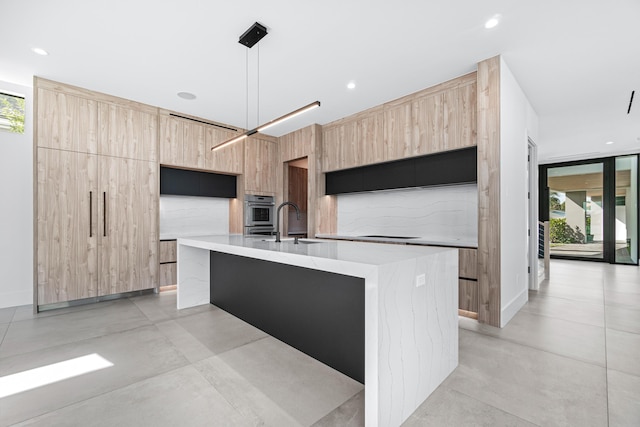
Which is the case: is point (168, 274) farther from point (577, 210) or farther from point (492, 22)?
point (577, 210)

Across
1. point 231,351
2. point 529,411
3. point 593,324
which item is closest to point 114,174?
point 231,351

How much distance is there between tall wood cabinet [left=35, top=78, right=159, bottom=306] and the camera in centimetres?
340

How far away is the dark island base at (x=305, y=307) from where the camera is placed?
193cm

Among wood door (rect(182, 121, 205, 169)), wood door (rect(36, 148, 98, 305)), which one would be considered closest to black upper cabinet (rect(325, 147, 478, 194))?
wood door (rect(182, 121, 205, 169))

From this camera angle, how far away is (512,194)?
322 cm

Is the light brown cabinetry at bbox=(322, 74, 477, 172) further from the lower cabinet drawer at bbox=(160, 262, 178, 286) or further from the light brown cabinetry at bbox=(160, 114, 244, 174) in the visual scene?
the lower cabinet drawer at bbox=(160, 262, 178, 286)

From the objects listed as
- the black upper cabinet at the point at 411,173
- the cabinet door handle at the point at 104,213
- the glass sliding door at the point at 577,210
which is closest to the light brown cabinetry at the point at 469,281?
the black upper cabinet at the point at 411,173

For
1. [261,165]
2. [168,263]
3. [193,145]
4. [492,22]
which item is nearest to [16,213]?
[168,263]

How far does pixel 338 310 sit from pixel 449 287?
0.77 meters

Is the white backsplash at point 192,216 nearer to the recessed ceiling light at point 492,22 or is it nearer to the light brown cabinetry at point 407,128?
the light brown cabinetry at point 407,128

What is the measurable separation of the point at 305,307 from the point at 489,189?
7.22ft

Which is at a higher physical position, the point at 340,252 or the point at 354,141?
the point at 354,141

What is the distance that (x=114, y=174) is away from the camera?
3.86 m

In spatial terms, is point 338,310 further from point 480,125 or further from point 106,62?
point 106,62
